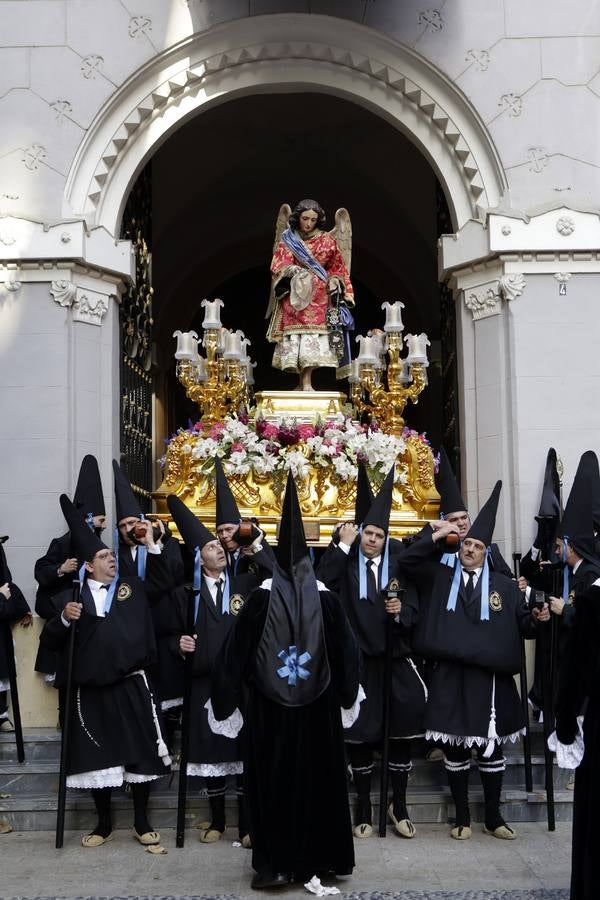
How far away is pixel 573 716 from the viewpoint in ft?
18.3

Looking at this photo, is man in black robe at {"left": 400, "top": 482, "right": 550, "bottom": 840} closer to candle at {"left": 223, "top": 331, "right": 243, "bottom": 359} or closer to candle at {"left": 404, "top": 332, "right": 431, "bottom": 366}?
candle at {"left": 404, "top": 332, "right": 431, "bottom": 366}

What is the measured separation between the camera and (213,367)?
11.0 m

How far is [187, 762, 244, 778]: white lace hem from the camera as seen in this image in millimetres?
7457

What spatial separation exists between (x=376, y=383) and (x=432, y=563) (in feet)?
11.5

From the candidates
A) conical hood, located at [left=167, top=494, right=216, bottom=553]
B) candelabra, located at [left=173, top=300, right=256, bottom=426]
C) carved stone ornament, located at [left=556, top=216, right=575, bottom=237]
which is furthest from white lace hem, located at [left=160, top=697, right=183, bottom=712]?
carved stone ornament, located at [left=556, top=216, right=575, bottom=237]

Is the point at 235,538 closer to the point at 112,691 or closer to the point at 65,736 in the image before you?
the point at 112,691

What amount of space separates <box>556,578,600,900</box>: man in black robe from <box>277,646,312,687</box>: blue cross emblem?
143cm

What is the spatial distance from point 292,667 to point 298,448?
4.25 meters

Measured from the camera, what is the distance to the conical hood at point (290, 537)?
643 cm

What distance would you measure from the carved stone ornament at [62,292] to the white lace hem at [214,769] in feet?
15.0

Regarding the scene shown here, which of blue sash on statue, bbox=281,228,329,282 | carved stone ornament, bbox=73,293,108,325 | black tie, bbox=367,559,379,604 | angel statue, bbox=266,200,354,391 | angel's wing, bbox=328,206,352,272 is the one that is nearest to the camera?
black tie, bbox=367,559,379,604

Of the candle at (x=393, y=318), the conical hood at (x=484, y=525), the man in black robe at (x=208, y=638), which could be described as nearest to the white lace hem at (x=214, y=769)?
the man in black robe at (x=208, y=638)

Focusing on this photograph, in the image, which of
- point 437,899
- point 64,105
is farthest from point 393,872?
point 64,105

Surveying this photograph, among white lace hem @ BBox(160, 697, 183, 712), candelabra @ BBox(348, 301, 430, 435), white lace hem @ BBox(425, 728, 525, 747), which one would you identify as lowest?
white lace hem @ BBox(425, 728, 525, 747)
